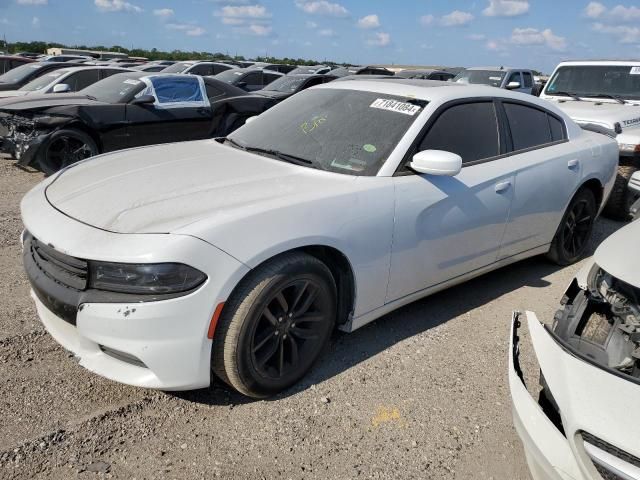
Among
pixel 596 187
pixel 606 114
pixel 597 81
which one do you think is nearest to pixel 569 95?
pixel 597 81

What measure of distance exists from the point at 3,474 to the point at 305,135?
2.39 m

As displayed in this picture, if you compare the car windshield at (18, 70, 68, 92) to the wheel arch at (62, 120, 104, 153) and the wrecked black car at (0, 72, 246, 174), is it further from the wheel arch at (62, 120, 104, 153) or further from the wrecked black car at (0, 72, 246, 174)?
the wheel arch at (62, 120, 104, 153)

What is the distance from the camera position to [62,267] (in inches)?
96.4

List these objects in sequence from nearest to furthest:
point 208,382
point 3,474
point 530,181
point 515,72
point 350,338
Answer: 1. point 3,474
2. point 208,382
3. point 350,338
4. point 530,181
5. point 515,72

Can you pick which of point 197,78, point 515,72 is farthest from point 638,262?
point 515,72

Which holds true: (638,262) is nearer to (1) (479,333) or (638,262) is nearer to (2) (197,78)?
(1) (479,333)

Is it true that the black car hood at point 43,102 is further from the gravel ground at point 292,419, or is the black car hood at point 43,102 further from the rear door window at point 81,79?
the gravel ground at point 292,419

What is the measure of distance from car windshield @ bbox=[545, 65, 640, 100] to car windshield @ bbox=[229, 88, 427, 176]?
18.2 feet

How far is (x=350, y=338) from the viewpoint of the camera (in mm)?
3414

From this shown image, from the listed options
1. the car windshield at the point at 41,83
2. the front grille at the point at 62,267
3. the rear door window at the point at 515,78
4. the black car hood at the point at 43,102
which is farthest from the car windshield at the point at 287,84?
the front grille at the point at 62,267

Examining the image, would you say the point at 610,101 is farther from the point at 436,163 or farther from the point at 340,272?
the point at 340,272

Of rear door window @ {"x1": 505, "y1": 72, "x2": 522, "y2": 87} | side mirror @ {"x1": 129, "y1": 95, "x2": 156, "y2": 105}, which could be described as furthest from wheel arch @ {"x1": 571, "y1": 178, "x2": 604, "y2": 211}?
rear door window @ {"x1": 505, "y1": 72, "x2": 522, "y2": 87}

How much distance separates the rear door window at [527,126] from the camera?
3949 mm

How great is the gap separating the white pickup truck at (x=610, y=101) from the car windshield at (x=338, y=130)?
10.2 feet
